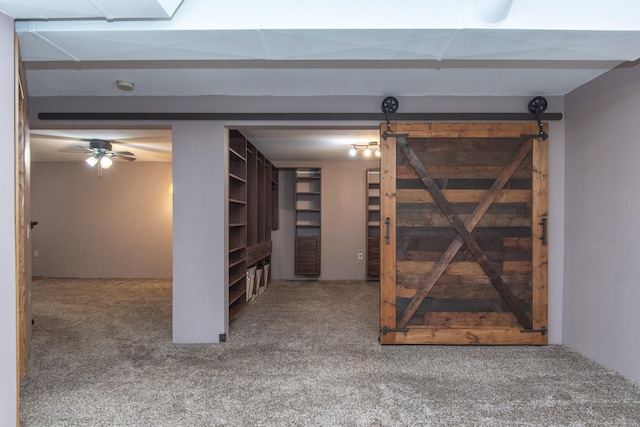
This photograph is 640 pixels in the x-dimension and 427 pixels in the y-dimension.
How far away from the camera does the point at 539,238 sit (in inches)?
143

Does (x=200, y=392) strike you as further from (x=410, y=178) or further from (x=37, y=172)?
(x=37, y=172)

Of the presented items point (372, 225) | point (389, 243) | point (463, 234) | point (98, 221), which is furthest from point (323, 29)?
point (98, 221)

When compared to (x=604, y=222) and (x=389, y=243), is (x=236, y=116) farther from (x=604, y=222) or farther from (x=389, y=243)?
(x=604, y=222)

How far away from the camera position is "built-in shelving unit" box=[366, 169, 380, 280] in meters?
7.50

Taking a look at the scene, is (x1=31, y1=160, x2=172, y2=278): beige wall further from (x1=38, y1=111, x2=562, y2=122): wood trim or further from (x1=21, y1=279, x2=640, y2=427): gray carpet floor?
(x1=38, y1=111, x2=562, y2=122): wood trim

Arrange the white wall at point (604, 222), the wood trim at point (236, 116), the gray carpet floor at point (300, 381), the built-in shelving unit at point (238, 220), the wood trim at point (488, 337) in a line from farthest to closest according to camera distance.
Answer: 1. the built-in shelving unit at point (238, 220)
2. the wood trim at point (236, 116)
3. the wood trim at point (488, 337)
4. the white wall at point (604, 222)
5. the gray carpet floor at point (300, 381)

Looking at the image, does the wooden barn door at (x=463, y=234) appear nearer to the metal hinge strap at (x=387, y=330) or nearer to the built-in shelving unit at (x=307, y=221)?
the metal hinge strap at (x=387, y=330)

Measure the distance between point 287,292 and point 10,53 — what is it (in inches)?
194

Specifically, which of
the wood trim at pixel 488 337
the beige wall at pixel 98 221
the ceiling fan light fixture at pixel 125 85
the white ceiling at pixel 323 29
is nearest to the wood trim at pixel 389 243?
the wood trim at pixel 488 337

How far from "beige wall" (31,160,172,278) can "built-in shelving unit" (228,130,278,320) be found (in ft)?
8.01

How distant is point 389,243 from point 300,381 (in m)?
1.42

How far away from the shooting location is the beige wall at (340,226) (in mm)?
7695

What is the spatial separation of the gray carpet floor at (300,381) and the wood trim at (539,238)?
34 centimetres

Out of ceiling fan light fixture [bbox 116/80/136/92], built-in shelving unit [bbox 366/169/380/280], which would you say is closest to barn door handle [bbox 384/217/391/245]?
ceiling fan light fixture [bbox 116/80/136/92]
